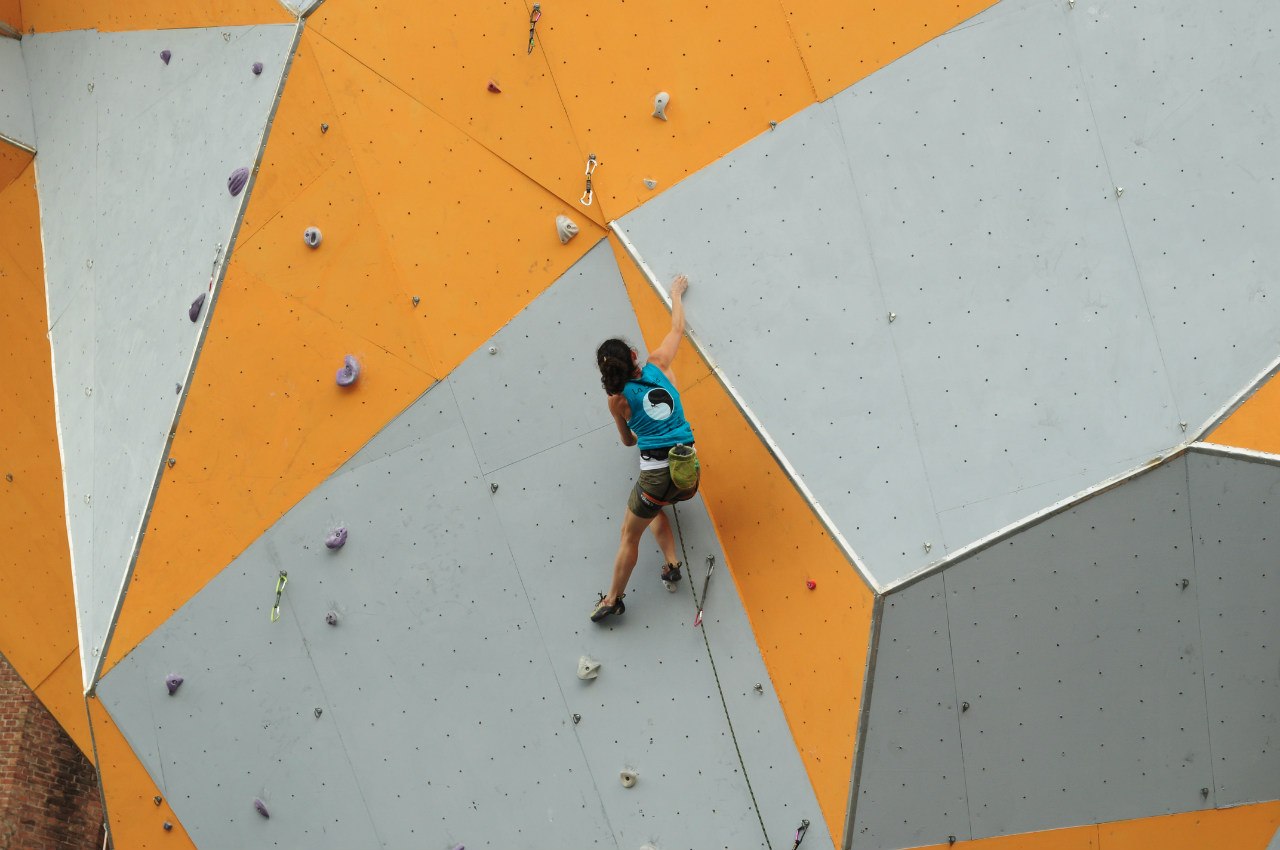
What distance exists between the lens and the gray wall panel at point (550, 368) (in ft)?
21.6

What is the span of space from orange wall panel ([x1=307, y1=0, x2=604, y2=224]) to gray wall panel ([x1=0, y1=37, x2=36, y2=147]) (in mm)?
2393

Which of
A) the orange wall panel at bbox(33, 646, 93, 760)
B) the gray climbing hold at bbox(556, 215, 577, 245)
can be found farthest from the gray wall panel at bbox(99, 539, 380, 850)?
the gray climbing hold at bbox(556, 215, 577, 245)

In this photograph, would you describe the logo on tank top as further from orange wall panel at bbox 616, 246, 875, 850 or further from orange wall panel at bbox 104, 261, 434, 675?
orange wall panel at bbox 104, 261, 434, 675

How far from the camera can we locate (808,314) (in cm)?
640

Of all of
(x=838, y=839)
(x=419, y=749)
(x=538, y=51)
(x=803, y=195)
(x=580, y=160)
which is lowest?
(x=838, y=839)

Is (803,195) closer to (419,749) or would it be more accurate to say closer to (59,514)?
(419,749)

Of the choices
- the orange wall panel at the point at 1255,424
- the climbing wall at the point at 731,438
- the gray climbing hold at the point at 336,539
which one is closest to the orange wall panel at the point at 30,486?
the climbing wall at the point at 731,438

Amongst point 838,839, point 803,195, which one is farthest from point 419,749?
point 803,195

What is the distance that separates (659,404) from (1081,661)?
2.19m

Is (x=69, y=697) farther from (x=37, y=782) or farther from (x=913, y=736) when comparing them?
(x=913, y=736)

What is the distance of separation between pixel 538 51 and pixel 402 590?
8.37 feet

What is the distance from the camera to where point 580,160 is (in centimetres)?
662

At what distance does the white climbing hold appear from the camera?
6.54 m

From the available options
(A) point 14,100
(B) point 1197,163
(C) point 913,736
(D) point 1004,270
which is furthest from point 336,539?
(B) point 1197,163
